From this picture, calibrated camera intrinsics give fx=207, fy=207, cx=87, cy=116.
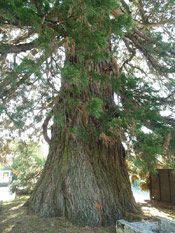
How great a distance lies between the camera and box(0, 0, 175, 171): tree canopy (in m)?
3.34

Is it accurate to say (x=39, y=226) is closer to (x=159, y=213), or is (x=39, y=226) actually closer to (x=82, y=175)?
(x=82, y=175)

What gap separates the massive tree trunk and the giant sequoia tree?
0.02m

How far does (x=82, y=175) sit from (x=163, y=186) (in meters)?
5.17

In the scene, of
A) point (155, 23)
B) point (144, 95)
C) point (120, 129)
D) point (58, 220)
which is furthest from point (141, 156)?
point (155, 23)

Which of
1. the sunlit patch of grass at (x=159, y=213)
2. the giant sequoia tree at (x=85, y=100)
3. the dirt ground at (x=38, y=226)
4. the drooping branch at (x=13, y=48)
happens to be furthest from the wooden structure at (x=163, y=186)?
the drooping branch at (x=13, y=48)

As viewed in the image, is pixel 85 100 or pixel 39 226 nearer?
pixel 39 226

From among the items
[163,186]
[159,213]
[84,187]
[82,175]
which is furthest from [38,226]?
[163,186]

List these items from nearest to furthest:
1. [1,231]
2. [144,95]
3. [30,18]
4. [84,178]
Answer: [30,18] < [1,231] < [84,178] < [144,95]

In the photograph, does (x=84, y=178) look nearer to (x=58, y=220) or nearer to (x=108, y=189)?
(x=108, y=189)

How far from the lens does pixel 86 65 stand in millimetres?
4586

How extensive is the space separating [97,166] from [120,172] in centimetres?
90

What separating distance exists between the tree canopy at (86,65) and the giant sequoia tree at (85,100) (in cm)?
2

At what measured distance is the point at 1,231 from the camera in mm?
4398

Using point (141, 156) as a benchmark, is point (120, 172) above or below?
below
